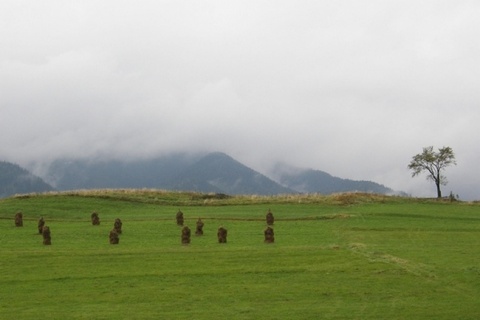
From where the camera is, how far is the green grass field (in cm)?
2553

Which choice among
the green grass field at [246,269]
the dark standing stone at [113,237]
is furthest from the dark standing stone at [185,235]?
the dark standing stone at [113,237]

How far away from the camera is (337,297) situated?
27.2m

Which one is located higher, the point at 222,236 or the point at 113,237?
the point at 113,237

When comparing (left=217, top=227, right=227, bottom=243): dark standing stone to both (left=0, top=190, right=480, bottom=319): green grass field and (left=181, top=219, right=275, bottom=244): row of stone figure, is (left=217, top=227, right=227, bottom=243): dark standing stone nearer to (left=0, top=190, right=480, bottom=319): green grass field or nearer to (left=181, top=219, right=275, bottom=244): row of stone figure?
(left=181, top=219, right=275, bottom=244): row of stone figure

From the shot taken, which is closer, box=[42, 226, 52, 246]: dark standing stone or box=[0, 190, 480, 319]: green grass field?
box=[0, 190, 480, 319]: green grass field

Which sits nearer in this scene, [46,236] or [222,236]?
[46,236]

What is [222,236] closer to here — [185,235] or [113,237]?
[185,235]

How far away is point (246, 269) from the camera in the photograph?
33094 millimetres

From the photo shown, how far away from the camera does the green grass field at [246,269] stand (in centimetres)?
2553

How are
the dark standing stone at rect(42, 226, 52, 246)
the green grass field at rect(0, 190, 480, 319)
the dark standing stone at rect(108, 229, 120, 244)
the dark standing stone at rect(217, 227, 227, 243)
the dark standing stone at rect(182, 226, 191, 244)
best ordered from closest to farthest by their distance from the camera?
the green grass field at rect(0, 190, 480, 319), the dark standing stone at rect(42, 226, 52, 246), the dark standing stone at rect(108, 229, 120, 244), the dark standing stone at rect(182, 226, 191, 244), the dark standing stone at rect(217, 227, 227, 243)

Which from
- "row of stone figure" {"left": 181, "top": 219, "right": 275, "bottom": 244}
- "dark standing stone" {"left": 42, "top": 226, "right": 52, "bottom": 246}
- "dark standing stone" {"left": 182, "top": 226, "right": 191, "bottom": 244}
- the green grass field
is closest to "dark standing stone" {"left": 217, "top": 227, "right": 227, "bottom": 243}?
"row of stone figure" {"left": 181, "top": 219, "right": 275, "bottom": 244}

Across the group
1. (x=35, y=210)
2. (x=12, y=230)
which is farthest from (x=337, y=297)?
(x=35, y=210)

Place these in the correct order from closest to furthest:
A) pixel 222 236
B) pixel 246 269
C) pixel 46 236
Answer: pixel 246 269 < pixel 46 236 < pixel 222 236

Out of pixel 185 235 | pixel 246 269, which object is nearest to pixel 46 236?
pixel 185 235
